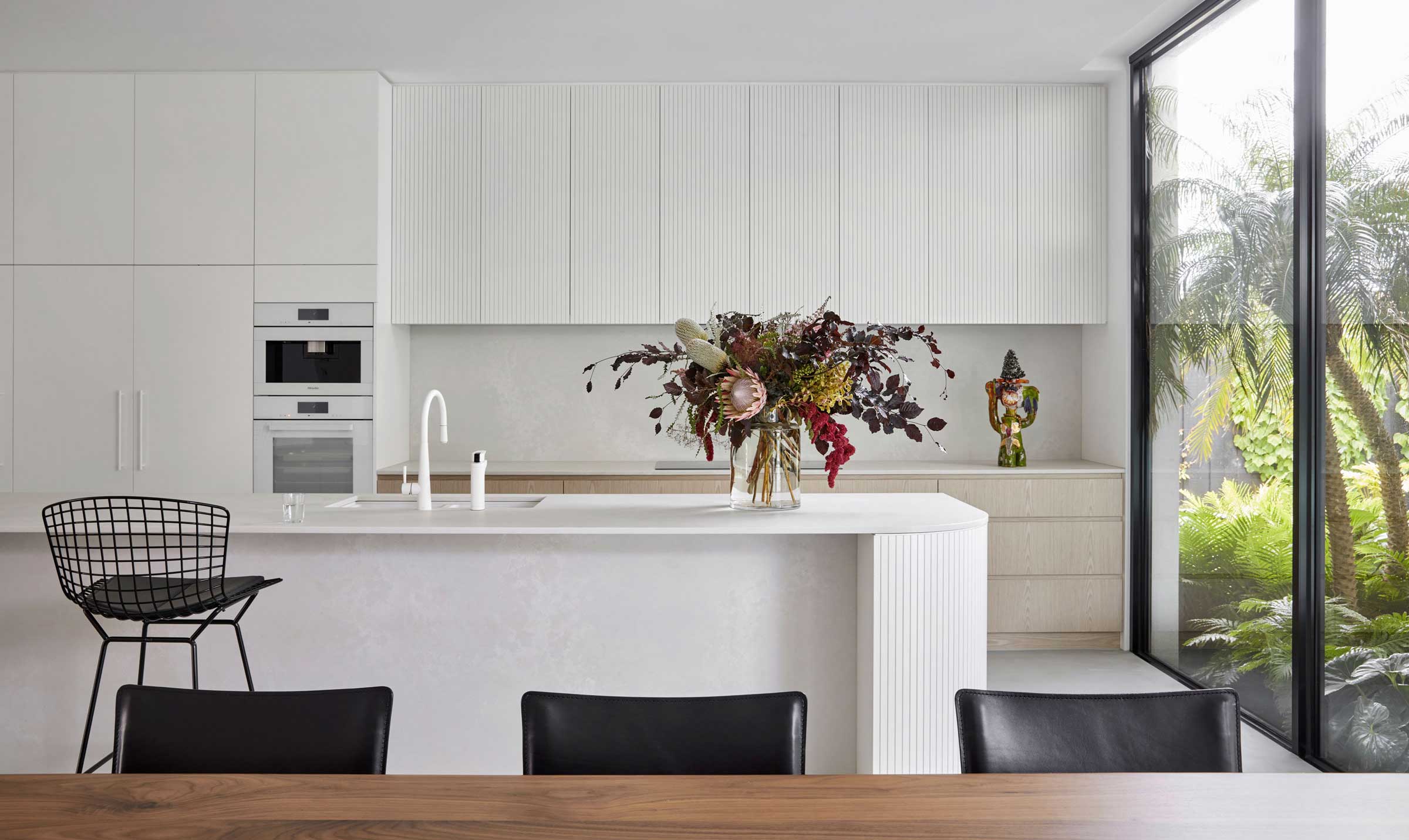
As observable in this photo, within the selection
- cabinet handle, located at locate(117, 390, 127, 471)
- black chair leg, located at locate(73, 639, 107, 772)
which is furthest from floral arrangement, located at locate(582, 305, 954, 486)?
cabinet handle, located at locate(117, 390, 127, 471)

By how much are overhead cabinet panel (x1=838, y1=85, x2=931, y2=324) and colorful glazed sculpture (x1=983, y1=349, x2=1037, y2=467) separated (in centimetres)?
48

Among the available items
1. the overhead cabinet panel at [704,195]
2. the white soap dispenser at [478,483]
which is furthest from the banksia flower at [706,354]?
the overhead cabinet panel at [704,195]

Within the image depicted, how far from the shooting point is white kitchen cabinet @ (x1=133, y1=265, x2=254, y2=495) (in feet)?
14.0

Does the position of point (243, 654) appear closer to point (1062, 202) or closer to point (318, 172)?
point (318, 172)

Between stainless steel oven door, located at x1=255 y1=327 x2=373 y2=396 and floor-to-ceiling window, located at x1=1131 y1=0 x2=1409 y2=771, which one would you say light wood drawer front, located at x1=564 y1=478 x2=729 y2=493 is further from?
floor-to-ceiling window, located at x1=1131 y1=0 x2=1409 y2=771

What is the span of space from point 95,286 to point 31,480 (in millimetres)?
893

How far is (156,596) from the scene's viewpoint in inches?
91.4

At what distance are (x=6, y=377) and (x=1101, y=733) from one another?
4655mm

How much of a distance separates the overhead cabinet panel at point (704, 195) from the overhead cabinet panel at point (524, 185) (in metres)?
0.47

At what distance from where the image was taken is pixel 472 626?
2604 millimetres

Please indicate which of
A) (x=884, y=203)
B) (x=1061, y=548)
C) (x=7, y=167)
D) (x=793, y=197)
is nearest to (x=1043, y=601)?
(x=1061, y=548)

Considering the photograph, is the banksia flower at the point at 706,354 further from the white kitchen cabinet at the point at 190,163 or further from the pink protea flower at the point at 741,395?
the white kitchen cabinet at the point at 190,163

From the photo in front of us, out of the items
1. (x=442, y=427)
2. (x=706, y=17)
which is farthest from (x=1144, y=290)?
Answer: (x=442, y=427)

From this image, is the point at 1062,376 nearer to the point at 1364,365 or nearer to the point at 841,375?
the point at 1364,365
